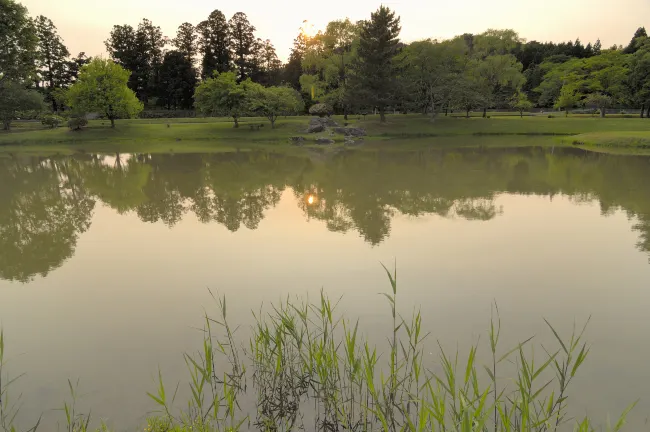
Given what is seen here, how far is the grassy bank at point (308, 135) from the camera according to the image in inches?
1575

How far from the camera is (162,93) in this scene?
74.1m

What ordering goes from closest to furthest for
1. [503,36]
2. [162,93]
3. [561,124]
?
[561,124]
[503,36]
[162,93]

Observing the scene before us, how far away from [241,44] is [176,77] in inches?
551

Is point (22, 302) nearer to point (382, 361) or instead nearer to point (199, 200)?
point (382, 361)

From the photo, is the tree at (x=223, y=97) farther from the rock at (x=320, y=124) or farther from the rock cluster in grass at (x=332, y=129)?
the rock cluster in grass at (x=332, y=129)

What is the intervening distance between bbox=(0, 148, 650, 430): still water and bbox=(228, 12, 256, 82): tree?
200 ft

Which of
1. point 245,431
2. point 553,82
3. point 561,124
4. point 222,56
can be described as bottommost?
point 245,431

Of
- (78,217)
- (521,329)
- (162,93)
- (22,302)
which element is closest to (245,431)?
(521,329)

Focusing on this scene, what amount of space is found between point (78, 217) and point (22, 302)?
25.5ft

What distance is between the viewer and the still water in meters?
5.98

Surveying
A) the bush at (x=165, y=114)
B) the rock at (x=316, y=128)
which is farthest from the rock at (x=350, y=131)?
the bush at (x=165, y=114)

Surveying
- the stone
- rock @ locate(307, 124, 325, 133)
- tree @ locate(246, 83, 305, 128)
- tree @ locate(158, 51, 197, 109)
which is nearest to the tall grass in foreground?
the stone

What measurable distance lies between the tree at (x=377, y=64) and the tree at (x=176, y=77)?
33691 mm

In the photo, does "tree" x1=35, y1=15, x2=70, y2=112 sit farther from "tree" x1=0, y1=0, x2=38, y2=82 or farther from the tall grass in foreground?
the tall grass in foreground
